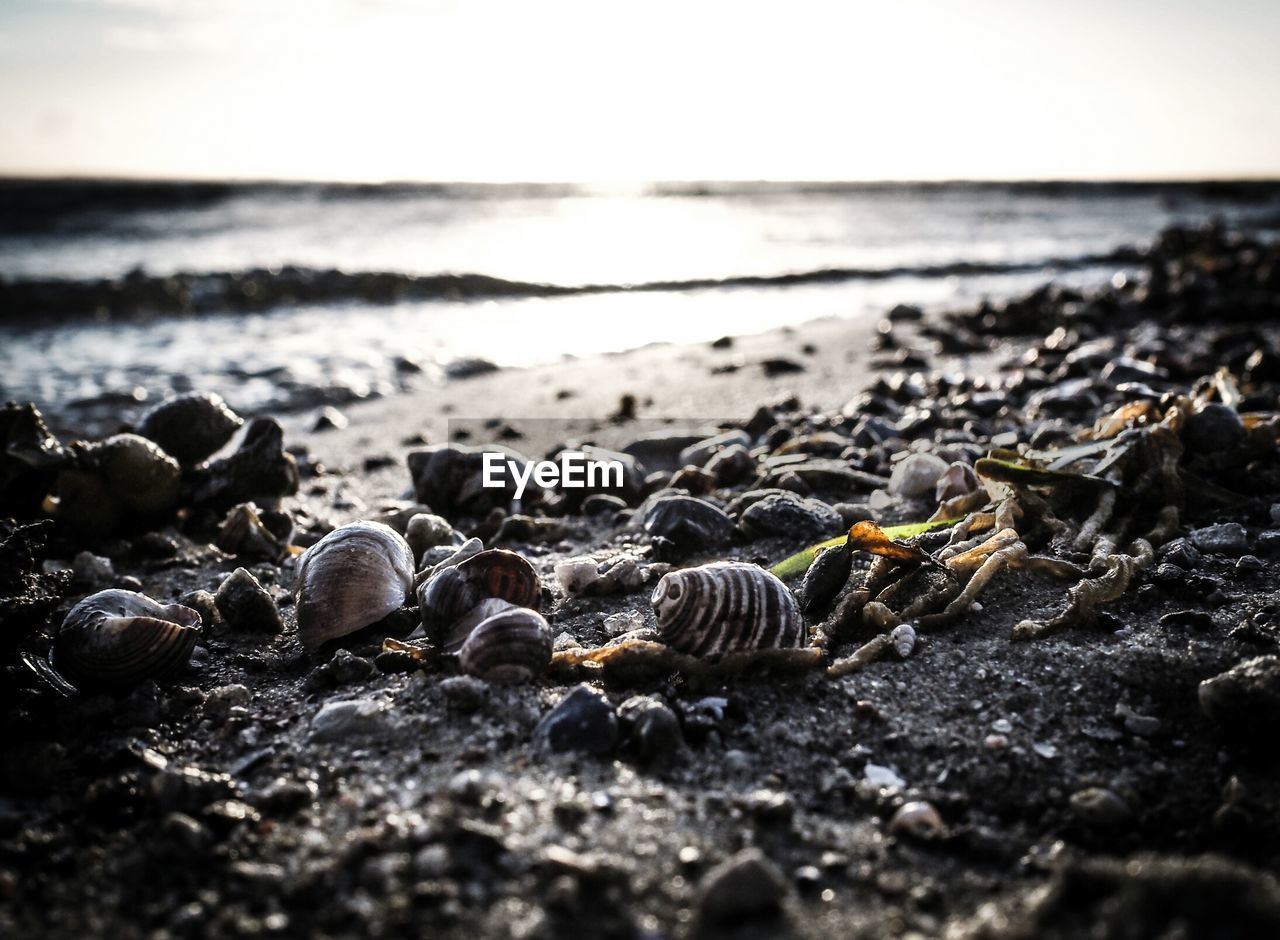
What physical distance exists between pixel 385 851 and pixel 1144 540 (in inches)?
93.8

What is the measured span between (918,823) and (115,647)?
1.99 m

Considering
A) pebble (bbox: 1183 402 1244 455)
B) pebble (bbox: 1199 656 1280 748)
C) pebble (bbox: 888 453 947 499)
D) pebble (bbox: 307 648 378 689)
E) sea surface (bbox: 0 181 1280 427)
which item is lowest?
pebble (bbox: 307 648 378 689)

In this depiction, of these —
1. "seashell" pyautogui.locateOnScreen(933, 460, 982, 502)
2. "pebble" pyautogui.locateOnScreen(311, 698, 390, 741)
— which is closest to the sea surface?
"seashell" pyautogui.locateOnScreen(933, 460, 982, 502)

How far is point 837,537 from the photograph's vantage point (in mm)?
3246

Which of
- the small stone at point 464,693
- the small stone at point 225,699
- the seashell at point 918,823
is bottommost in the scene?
the seashell at point 918,823

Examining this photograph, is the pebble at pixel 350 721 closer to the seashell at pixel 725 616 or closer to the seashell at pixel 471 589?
the seashell at pixel 471 589

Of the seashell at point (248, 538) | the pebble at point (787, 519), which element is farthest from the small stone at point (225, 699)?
the pebble at point (787, 519)

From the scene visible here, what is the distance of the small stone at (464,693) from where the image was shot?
2.19 m

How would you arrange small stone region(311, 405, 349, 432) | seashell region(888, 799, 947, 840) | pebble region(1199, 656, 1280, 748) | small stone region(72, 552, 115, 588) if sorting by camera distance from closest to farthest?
seashell region(888, 799, 947, 840), pebble region(1199, 656, 1280, 748), small stone region(72, 552, 115, 588), small stone region(311, 405, 349, 432)

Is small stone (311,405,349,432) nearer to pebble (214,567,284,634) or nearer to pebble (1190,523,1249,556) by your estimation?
pebble (214,567,284,634)

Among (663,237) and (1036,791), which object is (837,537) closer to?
(1036,791)

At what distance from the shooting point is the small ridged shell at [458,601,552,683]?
2268 millimetres

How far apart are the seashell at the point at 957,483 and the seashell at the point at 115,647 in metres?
2.58

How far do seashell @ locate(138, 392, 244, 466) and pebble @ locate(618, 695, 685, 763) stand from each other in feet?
9.68
